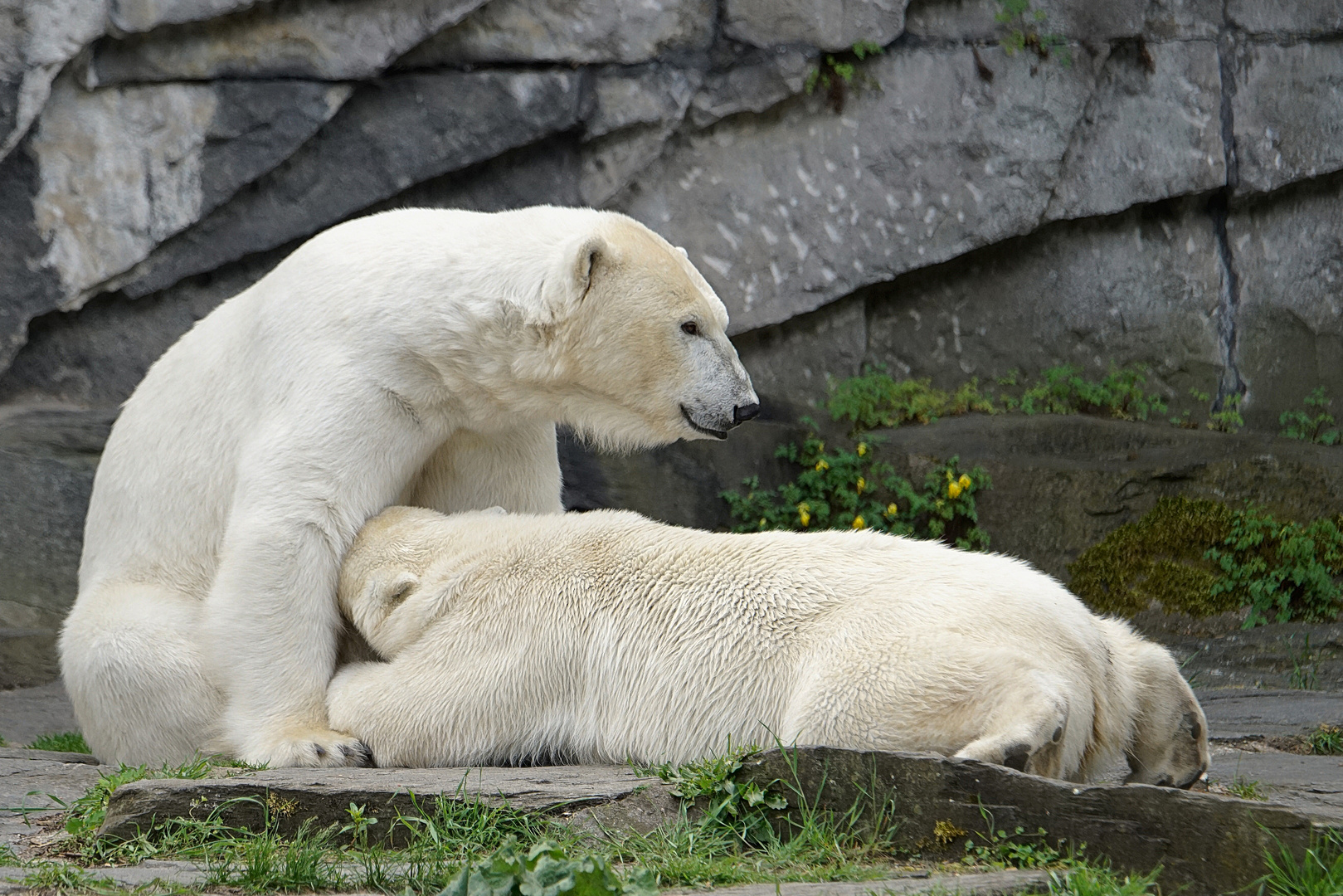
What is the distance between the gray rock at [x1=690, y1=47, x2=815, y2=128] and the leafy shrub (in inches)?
132

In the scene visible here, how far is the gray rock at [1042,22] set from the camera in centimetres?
831

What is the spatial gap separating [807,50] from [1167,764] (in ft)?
18.7

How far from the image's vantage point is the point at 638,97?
25.5 ft

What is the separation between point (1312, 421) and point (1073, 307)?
1764 millimetres

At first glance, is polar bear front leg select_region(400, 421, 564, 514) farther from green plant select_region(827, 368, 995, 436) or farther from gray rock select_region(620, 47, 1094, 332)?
green plant select_region(827, 368, 995, 436)

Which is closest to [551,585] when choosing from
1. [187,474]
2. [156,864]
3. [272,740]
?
[272,740]

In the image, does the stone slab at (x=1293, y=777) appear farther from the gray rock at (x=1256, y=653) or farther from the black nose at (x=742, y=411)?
the black nose at (x=742, y=411)

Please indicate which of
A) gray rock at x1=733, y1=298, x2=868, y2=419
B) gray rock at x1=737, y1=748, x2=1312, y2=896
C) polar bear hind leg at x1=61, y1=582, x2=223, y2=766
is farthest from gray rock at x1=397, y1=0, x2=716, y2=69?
gray rock at x1=737, y1=748, x2=1312, y2=896

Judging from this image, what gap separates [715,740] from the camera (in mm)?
3430

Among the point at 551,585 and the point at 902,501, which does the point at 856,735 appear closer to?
the point at 551,585

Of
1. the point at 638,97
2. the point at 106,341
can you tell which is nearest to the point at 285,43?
the point at 106,341

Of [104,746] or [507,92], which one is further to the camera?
[507,92]

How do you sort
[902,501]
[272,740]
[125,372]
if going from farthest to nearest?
[902,501] → [125,372] → [272,740]

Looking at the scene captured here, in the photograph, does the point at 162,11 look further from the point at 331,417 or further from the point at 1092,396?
the point at 1092,396
